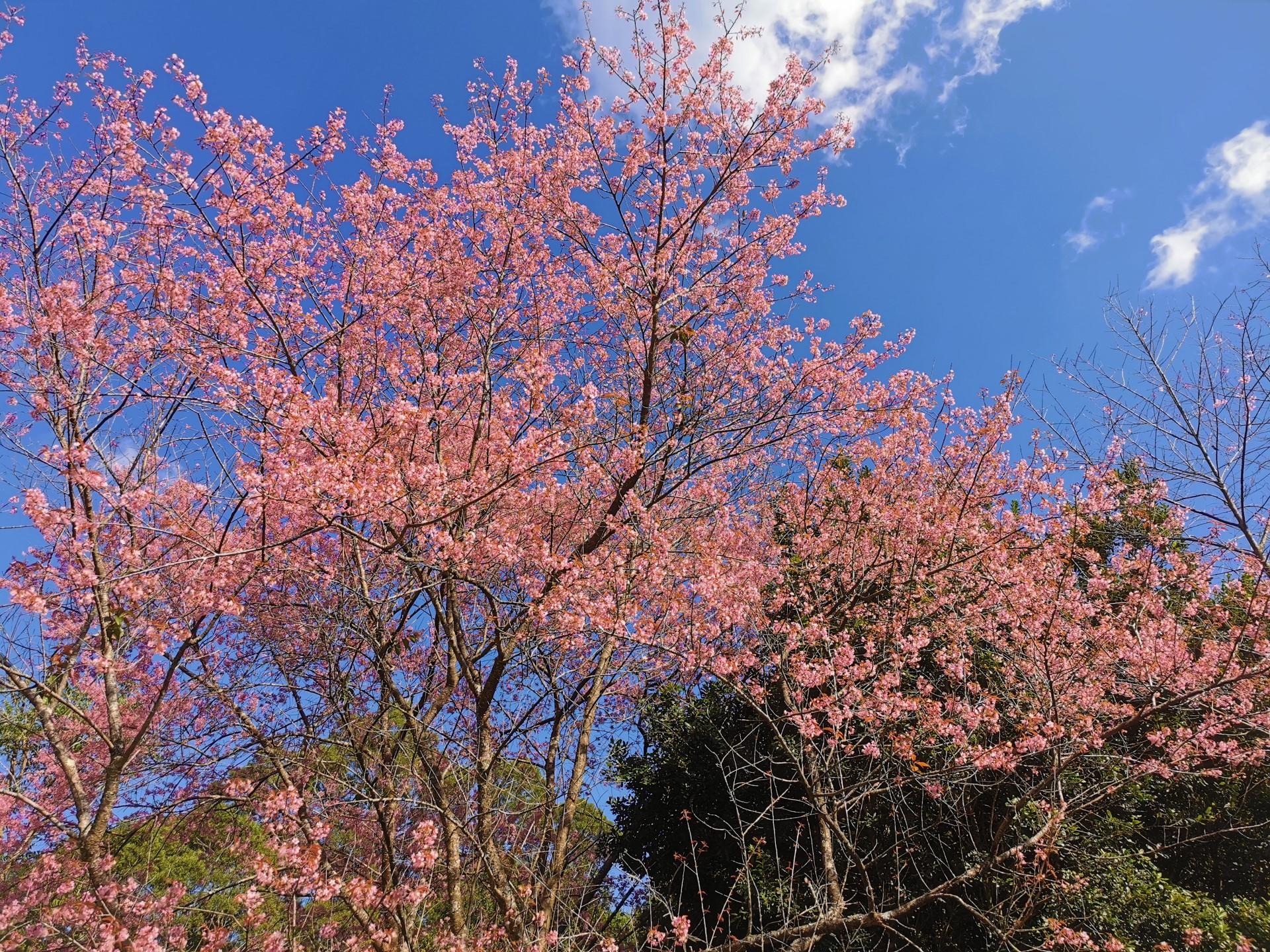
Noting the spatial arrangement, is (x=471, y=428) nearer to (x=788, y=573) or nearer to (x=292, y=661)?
(x=292, y=661)

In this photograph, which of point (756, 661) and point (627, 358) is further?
point (627, 358)

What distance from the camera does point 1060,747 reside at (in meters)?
5.55

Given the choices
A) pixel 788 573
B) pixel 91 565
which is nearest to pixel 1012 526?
pixel 788 573

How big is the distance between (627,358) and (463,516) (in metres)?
2.92

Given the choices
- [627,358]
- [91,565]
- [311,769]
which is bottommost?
[311,769]

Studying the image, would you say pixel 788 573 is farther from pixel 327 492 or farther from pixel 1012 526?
pixel 327 492

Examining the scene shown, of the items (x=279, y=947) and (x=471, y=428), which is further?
(x=471, y=428)

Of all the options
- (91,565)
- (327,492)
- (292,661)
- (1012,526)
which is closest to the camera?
(327,492)

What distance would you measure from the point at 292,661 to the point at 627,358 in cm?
461

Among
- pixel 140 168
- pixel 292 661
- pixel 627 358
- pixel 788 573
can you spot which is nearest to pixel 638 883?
pixel 788 573

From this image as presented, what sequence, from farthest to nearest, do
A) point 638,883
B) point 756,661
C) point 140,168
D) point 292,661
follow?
point 638,883 → point 756,661 → point 292,661 → point 140,168

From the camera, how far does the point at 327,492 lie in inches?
170

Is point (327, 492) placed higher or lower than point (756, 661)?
higher

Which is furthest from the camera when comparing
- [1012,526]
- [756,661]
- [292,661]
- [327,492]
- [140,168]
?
[1012,526]
